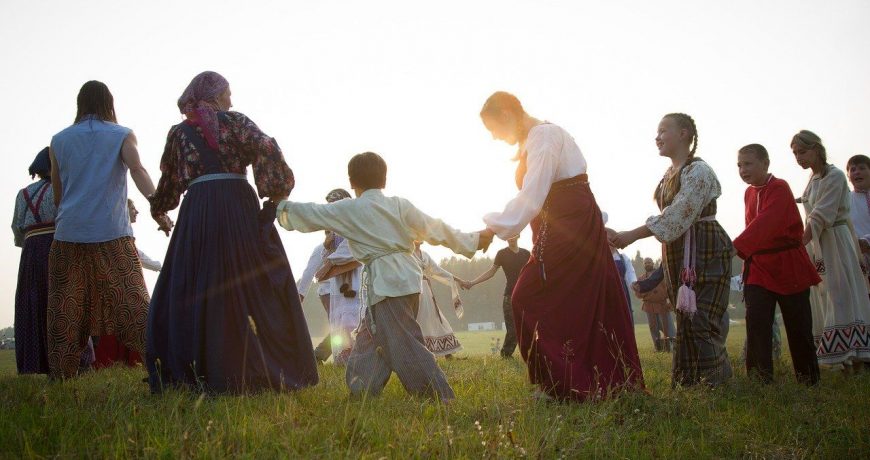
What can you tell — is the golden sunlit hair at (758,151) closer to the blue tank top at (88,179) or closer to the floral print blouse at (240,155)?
the floral print blouse at (240,155)

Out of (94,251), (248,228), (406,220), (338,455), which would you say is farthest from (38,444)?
(94,251)

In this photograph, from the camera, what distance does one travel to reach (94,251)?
5.17 metres

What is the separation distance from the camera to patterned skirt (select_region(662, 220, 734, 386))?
5.11m

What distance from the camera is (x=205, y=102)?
463cm

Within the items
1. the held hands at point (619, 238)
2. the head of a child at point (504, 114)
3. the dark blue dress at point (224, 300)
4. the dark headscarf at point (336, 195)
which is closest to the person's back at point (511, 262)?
the dark headscarf at point (336, 195)

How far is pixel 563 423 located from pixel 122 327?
3540 millimetres

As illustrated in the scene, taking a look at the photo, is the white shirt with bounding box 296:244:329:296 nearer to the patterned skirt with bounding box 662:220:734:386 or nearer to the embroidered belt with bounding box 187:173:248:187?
the embroidered belt with bounding box 187:173:248:187

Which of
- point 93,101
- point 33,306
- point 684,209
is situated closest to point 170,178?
point 93,101

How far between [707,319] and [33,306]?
589cm

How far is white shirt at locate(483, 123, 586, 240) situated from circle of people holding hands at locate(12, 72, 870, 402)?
0.01 m

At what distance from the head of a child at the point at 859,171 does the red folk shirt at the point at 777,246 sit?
2.53 m

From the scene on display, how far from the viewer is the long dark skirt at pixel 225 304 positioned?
4.25m

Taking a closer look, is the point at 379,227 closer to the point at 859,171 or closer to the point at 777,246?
the point at 777,246

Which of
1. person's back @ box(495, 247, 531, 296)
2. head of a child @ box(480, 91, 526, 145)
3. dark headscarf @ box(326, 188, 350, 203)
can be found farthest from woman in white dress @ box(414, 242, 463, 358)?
head of a child @ box(480, 91, 526, 145)
